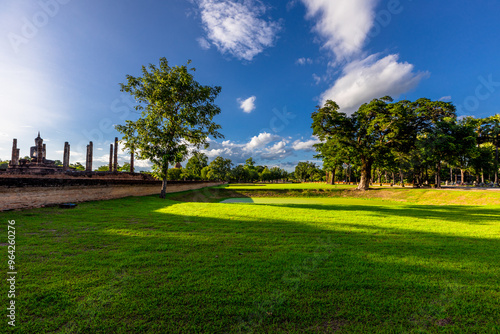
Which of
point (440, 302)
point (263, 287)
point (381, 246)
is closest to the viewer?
point (440, 302)

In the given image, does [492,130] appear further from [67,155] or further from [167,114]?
[67,155]

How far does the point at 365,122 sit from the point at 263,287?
32.8m

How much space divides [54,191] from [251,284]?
40.2ft

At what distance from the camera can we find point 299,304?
2.48 metres

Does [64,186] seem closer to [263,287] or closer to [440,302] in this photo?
A: [263,287]

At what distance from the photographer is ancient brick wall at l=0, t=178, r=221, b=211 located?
27.1 ft

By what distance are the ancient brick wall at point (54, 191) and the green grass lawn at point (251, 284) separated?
15.5ft

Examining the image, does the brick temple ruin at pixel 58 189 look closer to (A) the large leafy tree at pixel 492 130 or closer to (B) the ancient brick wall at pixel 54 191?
(B) the ancient brick wall at pixel 54 191

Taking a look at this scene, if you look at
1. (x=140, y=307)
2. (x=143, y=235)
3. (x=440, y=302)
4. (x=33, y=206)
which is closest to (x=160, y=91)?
(x=33, y=206)

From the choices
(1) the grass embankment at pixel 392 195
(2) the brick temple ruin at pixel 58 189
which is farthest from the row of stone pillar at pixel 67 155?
(1) the grass embankment at pixel 392 195

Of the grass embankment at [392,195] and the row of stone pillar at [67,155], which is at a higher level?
the row of stone pillar at [67,155]

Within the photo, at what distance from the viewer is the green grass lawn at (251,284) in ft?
7.15

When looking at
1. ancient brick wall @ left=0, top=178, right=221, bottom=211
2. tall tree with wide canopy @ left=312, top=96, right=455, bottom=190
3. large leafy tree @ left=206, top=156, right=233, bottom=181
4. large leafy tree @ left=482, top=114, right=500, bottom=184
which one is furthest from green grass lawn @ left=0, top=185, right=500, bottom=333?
large leafy tree @ left=206, top=156, right=233, bottom=181

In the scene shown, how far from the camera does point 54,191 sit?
10062 millimetres
